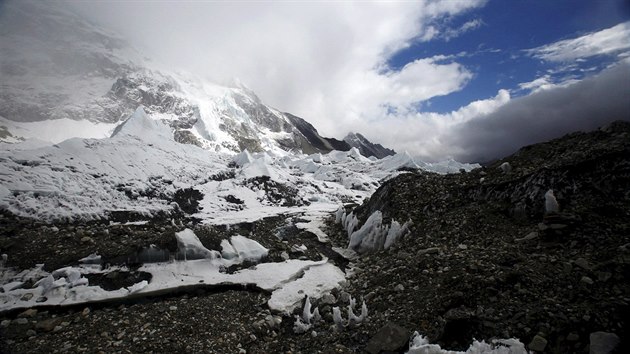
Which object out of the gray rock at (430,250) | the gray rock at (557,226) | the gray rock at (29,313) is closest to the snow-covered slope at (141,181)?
the gray rock at (29,313)

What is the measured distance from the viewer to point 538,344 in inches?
203

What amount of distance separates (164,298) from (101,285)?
2443 millimetres

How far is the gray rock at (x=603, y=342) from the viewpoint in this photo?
459 centimetres

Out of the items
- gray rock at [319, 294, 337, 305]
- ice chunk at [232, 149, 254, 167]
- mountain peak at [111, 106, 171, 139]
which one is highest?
mountain peak at [111, 106, 171, 139]

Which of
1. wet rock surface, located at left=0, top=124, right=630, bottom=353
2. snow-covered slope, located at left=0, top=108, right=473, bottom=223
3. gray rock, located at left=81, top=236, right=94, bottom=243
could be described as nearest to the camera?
wet rock surface, located at left=0, top=124, right=630, bottom=353

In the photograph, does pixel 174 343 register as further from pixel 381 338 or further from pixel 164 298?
pixel 381 338

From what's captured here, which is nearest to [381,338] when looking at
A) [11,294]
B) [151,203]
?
[11,294]

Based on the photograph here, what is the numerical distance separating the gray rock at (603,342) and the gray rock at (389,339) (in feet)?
9.88

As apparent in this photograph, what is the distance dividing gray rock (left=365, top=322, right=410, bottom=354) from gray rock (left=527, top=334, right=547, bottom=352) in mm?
2208

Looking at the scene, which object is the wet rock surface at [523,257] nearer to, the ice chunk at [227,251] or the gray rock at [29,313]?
the ice chunk at [227,251]

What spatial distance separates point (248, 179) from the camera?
40031 mm

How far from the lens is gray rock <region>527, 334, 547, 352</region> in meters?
5.10

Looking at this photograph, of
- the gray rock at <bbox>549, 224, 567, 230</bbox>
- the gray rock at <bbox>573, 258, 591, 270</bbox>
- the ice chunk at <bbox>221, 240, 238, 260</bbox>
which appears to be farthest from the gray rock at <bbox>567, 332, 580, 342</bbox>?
the ice chunk at <bbox>221, 240, 238, 260</bbox>

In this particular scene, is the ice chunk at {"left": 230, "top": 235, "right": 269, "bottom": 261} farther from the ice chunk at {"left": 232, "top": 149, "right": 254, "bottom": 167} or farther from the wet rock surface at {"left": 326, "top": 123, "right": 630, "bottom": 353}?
the ice chunk at {"left": 232, "top": 149, "right": 254, "bottom": 167}
